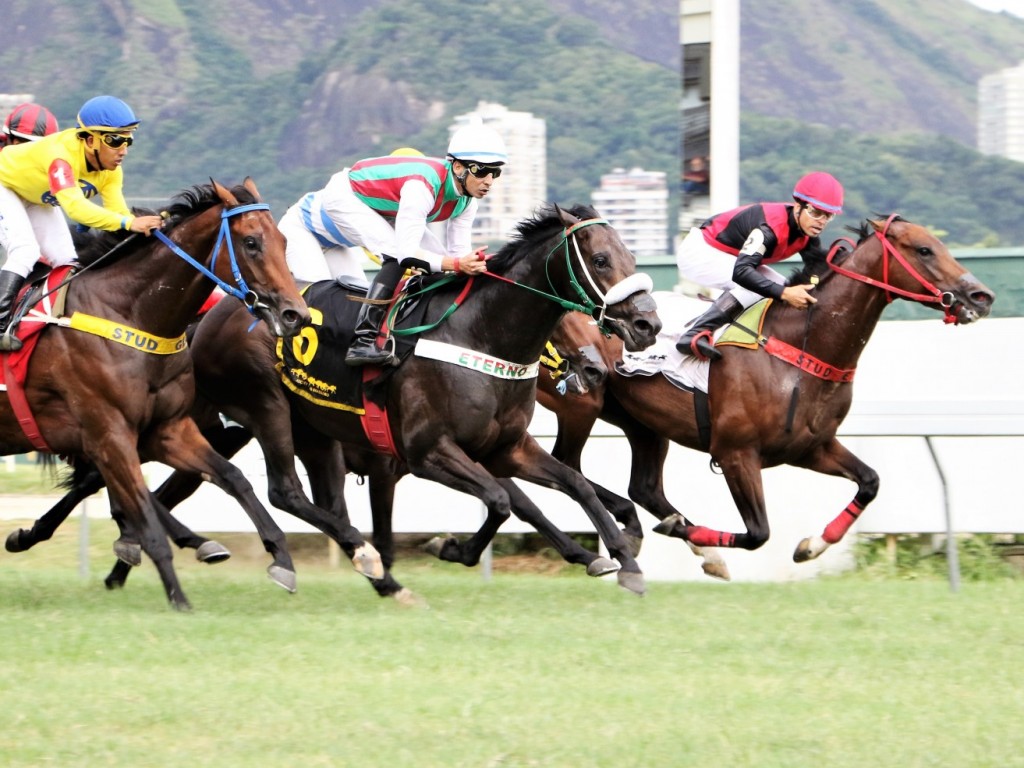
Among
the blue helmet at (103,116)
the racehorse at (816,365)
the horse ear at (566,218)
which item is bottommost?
the racehorse at (816,365)

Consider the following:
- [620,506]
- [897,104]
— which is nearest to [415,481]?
[620,506]

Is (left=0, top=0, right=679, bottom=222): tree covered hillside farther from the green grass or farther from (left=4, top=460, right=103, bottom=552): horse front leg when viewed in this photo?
the green grass

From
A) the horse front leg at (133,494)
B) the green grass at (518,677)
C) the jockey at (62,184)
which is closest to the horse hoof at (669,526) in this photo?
the green grass at (518,677)

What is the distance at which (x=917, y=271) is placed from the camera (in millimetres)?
7559

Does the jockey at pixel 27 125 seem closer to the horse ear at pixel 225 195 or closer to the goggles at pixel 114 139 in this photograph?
the goggles at pixel 114 139

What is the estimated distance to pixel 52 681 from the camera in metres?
5.25

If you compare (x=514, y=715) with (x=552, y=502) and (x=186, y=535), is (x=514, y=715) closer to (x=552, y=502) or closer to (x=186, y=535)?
(x=186, y=535)

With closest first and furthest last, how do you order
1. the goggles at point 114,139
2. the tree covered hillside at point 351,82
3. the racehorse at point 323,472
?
the goggles at point 114,139, the racehorse at point 323,472, the tree covered hillside at point 351,82

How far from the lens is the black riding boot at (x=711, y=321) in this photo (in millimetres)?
8102

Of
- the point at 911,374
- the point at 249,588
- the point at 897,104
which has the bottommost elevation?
the point at 249,588

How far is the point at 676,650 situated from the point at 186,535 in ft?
8.64

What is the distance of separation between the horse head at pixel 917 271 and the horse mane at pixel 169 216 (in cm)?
309

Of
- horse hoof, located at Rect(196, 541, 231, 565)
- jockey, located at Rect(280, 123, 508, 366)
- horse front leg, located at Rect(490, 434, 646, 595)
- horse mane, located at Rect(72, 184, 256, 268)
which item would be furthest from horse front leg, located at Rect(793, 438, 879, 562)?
horse mane, located at Rect(72, 184, 256, 268)

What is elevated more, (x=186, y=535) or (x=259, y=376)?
(x=259, y=376)
